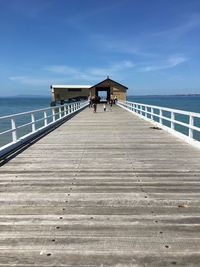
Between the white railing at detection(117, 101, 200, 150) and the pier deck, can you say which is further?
the white railing at detection(117, 101, 200, 150)

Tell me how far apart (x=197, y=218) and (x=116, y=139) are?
8.18 m

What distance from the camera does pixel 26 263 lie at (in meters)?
3.36

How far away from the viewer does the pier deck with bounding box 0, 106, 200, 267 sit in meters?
3.52

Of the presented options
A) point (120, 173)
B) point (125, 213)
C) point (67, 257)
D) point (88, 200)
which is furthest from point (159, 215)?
point (120, 173)

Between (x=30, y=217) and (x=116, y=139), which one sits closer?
(x=30, y=217)

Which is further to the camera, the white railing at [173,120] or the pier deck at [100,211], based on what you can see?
the white railing at [173,120]

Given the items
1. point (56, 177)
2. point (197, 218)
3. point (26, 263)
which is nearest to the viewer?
point (26, 263)

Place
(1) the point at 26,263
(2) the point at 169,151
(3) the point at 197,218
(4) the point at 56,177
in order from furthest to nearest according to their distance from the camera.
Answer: (2) the point at 169,151 < (4) the point at 56,177 < (3) the point at 197,218 < (1) the point at 26,263

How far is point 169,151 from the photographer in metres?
9.69

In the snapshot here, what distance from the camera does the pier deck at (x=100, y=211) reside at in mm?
3523

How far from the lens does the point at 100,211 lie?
4.75 meters

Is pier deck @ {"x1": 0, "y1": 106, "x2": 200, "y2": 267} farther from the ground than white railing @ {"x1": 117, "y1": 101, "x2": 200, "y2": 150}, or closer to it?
closer to it

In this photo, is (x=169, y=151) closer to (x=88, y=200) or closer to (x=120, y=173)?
(x=120, y=173)

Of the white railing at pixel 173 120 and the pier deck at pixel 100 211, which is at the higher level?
the white railing at pixel 173 120
